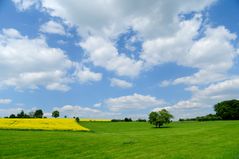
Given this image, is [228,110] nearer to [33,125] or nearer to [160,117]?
[160,117]

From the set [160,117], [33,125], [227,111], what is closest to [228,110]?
[227,111]

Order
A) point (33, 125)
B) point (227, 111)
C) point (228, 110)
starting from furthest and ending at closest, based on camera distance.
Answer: point (227, 111)
point (228, 110)
point (33, 125)

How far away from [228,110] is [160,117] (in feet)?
160

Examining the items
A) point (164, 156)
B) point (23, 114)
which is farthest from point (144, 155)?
point (23, 114)

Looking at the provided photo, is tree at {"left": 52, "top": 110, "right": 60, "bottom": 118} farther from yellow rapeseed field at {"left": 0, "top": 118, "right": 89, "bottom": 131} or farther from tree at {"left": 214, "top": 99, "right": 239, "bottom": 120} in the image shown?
tree at {"left": 214, "top": 99, "right": 239, "bottom": 120}

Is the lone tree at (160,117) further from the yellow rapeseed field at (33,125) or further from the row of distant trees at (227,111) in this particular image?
the row of distant trees at (227,111)

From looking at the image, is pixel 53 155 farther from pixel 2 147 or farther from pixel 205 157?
pixel 205 157

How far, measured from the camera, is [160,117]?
3260 inches

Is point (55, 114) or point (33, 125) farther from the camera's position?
point (55, 114)

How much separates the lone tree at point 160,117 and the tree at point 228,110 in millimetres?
46695

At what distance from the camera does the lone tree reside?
82562 mm

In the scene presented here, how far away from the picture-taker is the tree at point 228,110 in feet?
393

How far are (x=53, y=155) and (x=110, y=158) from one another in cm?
481

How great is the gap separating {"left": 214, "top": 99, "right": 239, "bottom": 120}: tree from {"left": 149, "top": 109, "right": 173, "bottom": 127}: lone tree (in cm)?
4670
